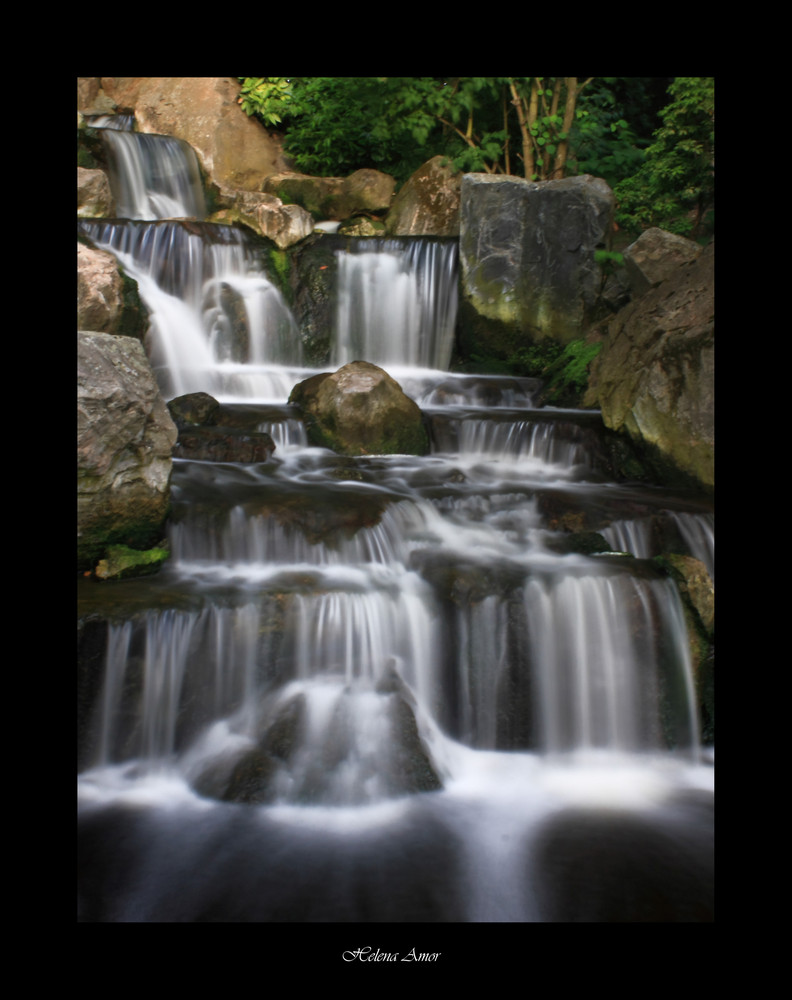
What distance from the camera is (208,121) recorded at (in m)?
13.8

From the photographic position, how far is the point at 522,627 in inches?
166

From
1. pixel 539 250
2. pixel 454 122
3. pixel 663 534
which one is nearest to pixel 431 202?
pixel 454 122

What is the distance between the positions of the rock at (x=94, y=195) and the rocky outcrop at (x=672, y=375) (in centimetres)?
755

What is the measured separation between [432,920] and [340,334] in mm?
8418

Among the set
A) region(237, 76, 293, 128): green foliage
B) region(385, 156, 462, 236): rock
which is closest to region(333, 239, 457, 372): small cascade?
region(385, 156, 462, 236): rock

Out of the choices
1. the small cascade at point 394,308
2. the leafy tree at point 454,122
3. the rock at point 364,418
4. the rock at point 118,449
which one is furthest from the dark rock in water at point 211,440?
the leafy tree at point 454,122

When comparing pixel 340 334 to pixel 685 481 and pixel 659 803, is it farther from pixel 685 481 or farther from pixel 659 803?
pixel 659 803

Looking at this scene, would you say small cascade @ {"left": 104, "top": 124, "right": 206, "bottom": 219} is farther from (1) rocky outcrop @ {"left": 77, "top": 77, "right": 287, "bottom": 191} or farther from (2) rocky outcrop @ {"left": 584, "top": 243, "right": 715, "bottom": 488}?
(2) rocky outcrop @ {"left": 584, "top": 243, "right": 715, "bottom": 488}

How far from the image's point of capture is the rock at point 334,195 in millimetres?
12625

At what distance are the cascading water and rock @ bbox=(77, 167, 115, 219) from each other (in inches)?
250

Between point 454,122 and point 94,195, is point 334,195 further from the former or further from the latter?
point 94,195

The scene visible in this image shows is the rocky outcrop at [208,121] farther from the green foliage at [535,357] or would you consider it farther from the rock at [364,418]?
the rock at [364,418]

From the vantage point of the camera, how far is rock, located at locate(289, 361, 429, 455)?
7.26 metres

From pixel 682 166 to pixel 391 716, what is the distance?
30.7 feet
